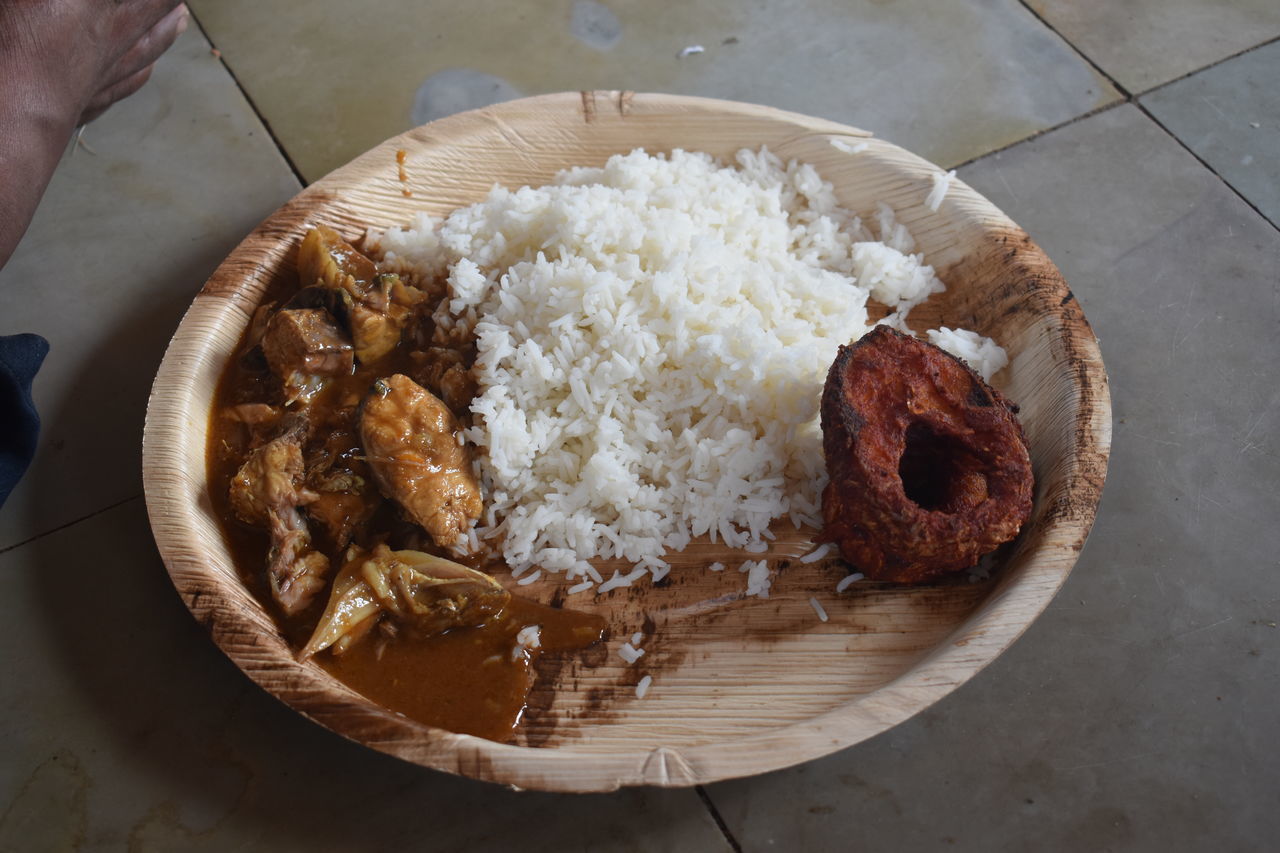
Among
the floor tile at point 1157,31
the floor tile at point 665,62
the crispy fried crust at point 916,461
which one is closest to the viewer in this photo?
the crispy fried crust at point 916,461

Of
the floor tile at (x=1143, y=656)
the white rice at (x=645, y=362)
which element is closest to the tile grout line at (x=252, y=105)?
the white rice at (x=645, y=362)

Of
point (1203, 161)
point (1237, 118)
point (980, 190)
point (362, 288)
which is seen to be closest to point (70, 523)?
point (362, 288)

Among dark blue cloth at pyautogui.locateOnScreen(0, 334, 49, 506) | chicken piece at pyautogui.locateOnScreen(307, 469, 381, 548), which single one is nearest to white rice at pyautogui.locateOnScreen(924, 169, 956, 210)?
chicken piece at pyautogui.locateOnScreen(307, 469, 381, 548)

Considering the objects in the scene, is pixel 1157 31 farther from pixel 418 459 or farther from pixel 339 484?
pixel 339 484

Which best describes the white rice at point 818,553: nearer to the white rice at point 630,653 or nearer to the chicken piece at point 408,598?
the white rice at point 630,653

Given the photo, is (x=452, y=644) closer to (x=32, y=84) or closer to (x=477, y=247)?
(x=477, y=247)

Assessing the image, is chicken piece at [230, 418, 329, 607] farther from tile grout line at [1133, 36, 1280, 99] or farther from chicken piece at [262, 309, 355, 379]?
tile grout line at [1133, 36, 1280, 99]

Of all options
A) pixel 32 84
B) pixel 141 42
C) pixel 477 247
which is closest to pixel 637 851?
pixel 477 247
